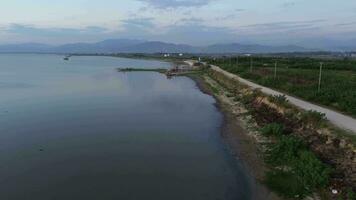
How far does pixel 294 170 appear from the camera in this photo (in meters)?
13.8

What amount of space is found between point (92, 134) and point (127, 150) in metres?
3.58

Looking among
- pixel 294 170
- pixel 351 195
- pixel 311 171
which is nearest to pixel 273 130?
pixel 294 170

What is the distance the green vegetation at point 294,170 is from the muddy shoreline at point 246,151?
0.31 m

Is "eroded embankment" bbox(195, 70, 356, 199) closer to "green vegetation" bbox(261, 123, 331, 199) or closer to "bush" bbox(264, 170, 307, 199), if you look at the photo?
"green vegetation" bbox(261, 123, 331, 199)

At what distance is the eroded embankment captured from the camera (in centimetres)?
1232

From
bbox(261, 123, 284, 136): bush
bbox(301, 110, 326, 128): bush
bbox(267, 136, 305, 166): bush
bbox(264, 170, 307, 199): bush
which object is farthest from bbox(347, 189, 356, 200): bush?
bbox(261, 123, 284, 136): bush

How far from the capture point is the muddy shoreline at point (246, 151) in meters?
12.8

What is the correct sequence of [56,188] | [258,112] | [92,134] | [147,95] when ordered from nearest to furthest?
1. [56,188]
2. [92,134]
3. [258,112]
4. [147,95]

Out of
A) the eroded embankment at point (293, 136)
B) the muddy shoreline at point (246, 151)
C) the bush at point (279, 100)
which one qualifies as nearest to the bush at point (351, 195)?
the eroded embankment at point (293, 136)

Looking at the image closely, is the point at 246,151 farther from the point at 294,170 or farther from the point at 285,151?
the point at 294,170

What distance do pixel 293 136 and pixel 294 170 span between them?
4.04 m

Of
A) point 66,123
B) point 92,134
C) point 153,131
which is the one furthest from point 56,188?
point 66,123

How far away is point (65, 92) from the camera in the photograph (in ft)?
129

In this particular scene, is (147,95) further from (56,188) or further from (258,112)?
(56,188)
